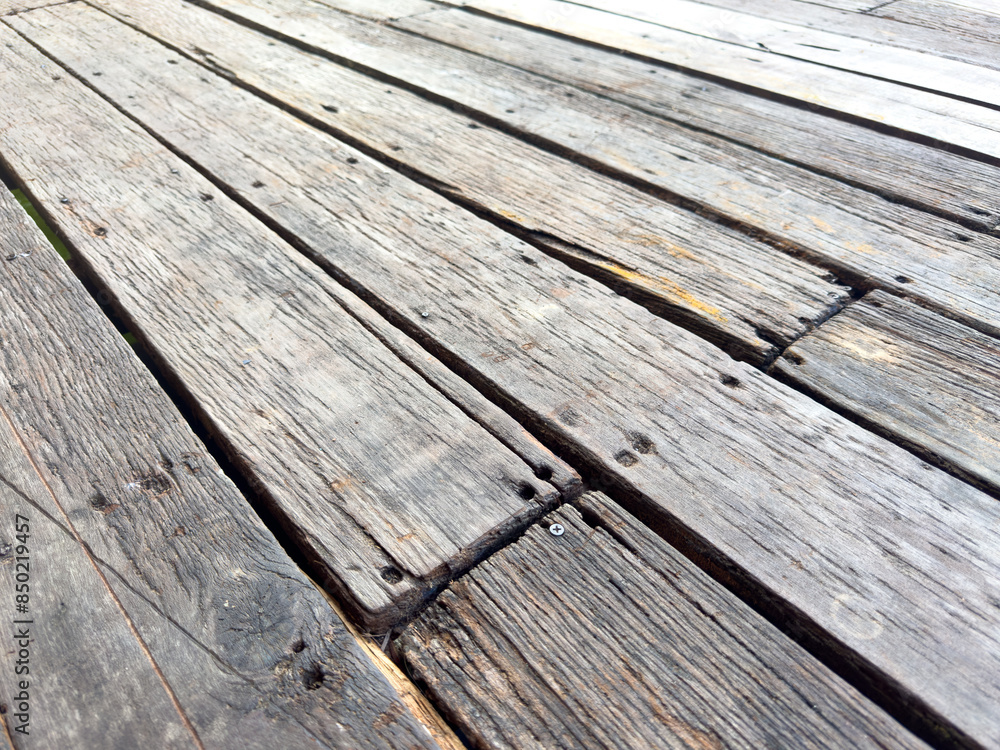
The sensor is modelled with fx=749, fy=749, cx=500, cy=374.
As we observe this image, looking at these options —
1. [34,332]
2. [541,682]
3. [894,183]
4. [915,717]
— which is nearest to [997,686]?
[915,717]

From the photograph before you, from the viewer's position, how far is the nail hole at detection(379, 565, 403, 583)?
93 cm

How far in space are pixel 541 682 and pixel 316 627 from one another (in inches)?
10.6

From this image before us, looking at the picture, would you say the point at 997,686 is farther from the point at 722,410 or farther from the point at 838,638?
the point at 722,410

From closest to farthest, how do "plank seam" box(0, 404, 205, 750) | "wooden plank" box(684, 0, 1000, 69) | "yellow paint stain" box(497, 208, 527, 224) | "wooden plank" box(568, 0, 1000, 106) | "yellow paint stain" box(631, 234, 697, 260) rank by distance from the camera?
"plank seam" box(0, 404, 205, 750), "yellow paint stain" box(631, 234, 697, 260), "yellow paint stain" box(497, 208, 527, 224), "wooden plank" box(568, 0, 1000, 106), "wooden plank" box(684, 0, 1000, 69)

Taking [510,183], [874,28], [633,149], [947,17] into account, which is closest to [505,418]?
[510,183]

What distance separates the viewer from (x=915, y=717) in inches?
31.2

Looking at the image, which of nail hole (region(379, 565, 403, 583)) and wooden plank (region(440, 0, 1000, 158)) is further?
wooden plank (region(440, 0, 1000, 158))

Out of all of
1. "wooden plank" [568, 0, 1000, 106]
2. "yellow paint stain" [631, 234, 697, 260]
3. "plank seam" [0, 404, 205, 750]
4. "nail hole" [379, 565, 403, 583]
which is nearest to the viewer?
"plank seam" [0, 404, 205, 750]

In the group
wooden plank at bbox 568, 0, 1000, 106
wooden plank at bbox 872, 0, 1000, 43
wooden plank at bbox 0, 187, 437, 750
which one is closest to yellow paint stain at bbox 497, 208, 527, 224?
wooden plank at bbox 0, 187, 437, 750

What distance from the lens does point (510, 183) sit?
1.77 meters

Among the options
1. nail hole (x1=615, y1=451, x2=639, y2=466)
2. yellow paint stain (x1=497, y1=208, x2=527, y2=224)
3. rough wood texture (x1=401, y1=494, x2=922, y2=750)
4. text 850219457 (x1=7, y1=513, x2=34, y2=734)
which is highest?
yellow paint stain (x1=497, y1=208, x2=527, y2=224)

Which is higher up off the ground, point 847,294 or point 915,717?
point 847,294

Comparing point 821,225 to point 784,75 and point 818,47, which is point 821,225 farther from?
point 818,47

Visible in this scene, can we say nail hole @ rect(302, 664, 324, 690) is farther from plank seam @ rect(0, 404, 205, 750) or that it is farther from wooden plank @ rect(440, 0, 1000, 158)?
wooden plank @ rect(440, 0, 1000, 158)
